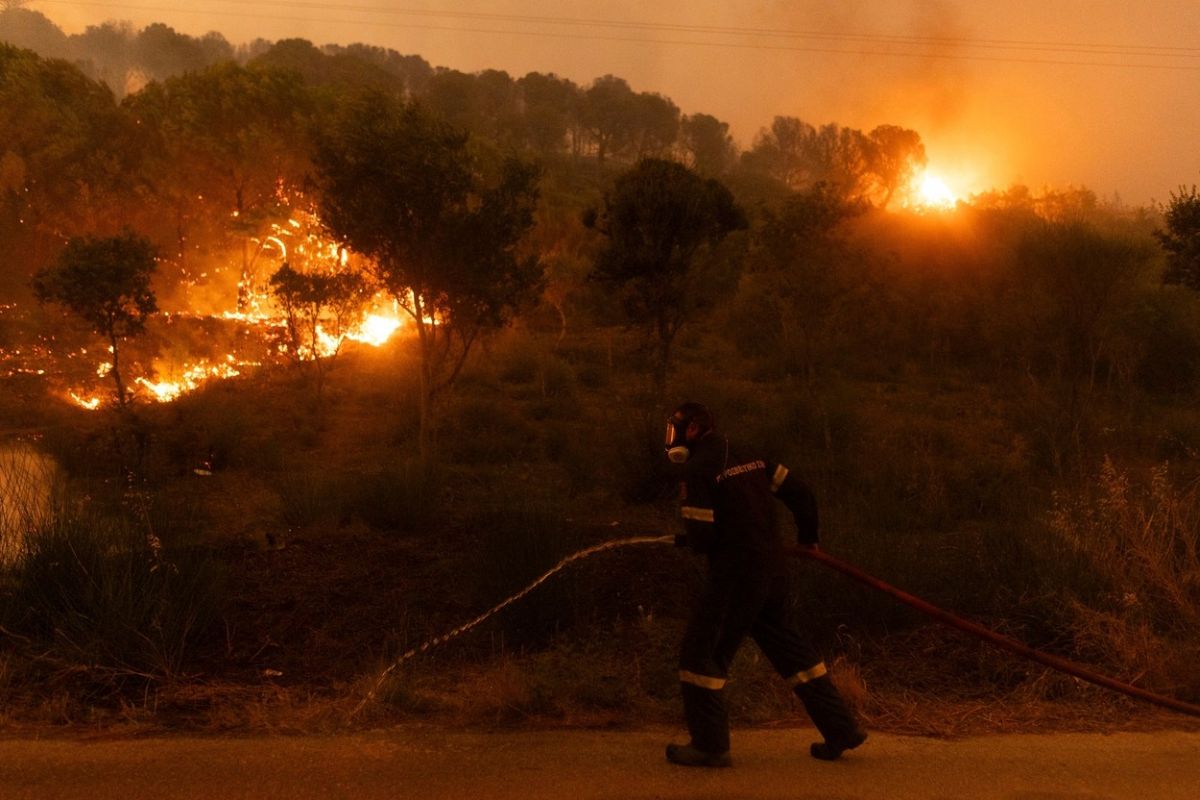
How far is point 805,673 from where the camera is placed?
4.86m

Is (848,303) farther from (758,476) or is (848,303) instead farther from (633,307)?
(758,476)

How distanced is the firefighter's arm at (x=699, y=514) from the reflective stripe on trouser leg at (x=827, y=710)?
832 millimetres

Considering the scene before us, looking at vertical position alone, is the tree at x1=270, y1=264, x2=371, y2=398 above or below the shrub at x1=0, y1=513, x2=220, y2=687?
above

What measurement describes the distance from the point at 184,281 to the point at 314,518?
19823mm

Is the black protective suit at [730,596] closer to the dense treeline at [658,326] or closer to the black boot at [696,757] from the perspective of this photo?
the black boot at [696,757]

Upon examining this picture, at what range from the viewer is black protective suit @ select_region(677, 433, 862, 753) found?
15.7 ft

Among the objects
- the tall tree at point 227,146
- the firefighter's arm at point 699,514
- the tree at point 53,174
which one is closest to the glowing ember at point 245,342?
the tall tree at point 227,146

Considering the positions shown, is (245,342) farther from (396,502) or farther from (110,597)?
(110,597)

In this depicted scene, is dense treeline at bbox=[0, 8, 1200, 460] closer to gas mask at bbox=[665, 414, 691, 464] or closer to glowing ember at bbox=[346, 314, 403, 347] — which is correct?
glowing ember at bbox=[346, 314, 403, 347]

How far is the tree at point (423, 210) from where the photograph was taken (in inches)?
536

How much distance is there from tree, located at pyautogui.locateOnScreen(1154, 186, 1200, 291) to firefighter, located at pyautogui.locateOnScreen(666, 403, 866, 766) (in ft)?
47.3

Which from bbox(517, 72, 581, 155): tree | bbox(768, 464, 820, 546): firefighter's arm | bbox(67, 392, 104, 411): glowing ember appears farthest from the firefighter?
bbox(517, 72, 581, 155): tree

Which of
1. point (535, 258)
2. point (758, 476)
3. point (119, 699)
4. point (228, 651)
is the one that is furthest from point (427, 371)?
point (758, 476)

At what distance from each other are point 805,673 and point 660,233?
389 inches
